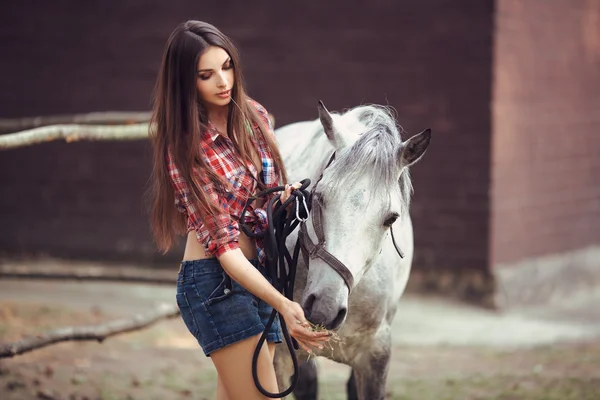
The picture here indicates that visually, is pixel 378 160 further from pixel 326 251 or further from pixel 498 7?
pixel 498 7

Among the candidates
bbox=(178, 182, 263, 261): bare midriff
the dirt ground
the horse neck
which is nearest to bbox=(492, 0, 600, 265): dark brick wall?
the dirt ground

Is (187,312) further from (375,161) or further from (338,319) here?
(375,161)

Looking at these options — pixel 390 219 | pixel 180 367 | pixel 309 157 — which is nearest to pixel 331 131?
pixel 390 219

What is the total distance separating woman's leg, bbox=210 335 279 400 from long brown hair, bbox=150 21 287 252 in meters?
0.38

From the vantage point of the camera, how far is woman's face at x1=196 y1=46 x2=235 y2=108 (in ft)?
8.67

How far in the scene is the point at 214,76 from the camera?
2.66m

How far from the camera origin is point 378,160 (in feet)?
9.04

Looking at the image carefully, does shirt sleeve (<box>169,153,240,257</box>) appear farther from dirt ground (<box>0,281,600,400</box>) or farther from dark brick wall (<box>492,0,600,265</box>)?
dark brick wall (<box>492,0,600,265</box>)

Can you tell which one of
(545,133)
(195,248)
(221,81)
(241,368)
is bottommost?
(545,133)

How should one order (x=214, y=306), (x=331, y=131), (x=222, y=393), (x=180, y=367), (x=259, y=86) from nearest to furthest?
1. (x=214, y=306)
2. (x=222, y=393)
3. (x=331, y=131)
4. (x=180, y=367)
5. (x=259, y=86)

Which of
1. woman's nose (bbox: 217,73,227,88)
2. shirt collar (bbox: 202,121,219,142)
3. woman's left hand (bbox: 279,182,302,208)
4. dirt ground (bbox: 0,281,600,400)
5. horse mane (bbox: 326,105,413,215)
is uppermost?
woman's nose (bbox: 217,73,227,88)

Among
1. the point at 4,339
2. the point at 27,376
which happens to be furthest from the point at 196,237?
the point at 4,339

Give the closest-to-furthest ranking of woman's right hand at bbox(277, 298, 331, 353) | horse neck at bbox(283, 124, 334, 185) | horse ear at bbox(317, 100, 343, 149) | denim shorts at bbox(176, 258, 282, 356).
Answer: woman's right hand at bbox(277, 298, 331, 353), denim shorts at bbox(176, 258, 282, 356), horse ear at bbox(317, 100, 343, 149), horse neck at bbox(283, 124, 334, 185)

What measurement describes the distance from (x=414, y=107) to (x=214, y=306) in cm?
566
